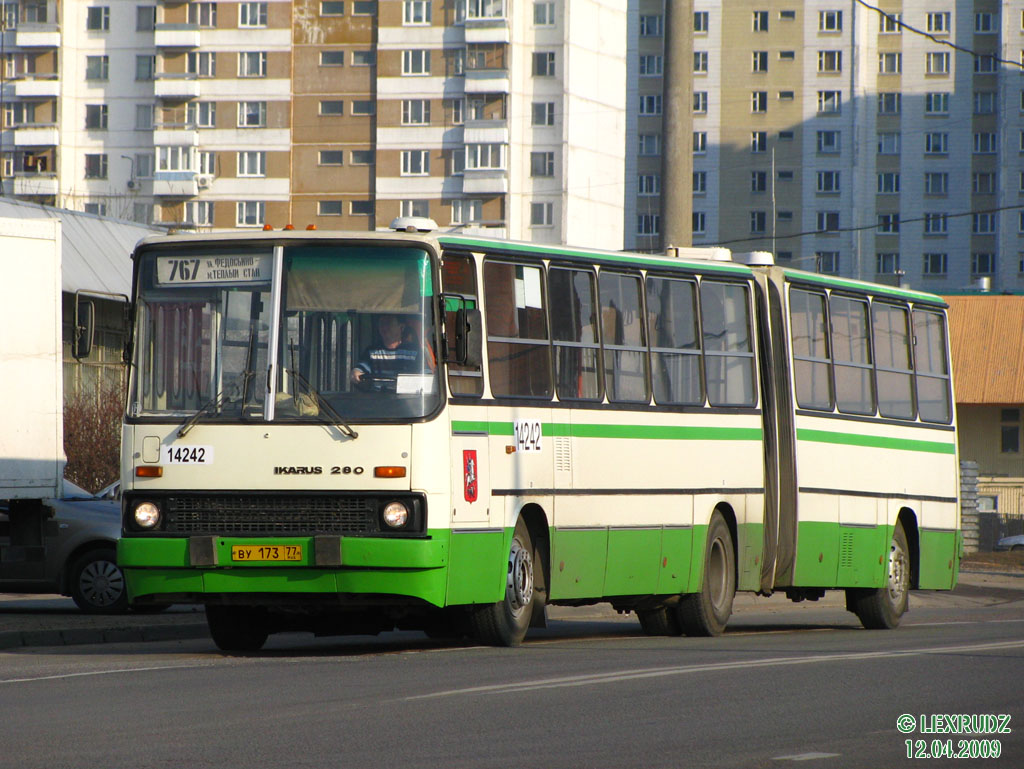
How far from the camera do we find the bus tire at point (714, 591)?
52.9 feet

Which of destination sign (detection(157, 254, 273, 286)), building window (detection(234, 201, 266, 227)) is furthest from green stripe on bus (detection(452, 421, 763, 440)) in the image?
building window (detection(234, 201, 266, 227))

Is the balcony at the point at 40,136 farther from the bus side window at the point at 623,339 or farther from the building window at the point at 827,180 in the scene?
the bus side window at the point at 623,339

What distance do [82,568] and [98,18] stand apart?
88446 millimetres

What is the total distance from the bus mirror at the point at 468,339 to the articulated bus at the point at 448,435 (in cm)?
2

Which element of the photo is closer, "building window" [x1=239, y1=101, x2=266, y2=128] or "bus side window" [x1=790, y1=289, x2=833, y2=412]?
"bus side window" [x1=790, y1=289, x2=833, y2=412]

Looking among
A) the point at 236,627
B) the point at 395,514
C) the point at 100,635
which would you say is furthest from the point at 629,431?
the point at 100,635

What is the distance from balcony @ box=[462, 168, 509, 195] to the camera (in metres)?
96.5

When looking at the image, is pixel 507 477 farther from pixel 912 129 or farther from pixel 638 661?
pixel 912 129

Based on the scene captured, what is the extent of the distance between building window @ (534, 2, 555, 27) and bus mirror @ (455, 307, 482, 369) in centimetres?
8560

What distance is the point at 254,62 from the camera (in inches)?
3954

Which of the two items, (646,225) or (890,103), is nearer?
(890,103)

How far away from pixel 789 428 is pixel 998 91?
4095 inches

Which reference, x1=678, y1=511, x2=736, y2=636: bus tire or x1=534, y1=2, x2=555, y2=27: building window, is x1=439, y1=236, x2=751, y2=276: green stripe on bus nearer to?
x1=678, y1=511, x2=736, y2=636: bus tire

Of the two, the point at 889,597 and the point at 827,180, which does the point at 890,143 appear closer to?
the point at 827,180
